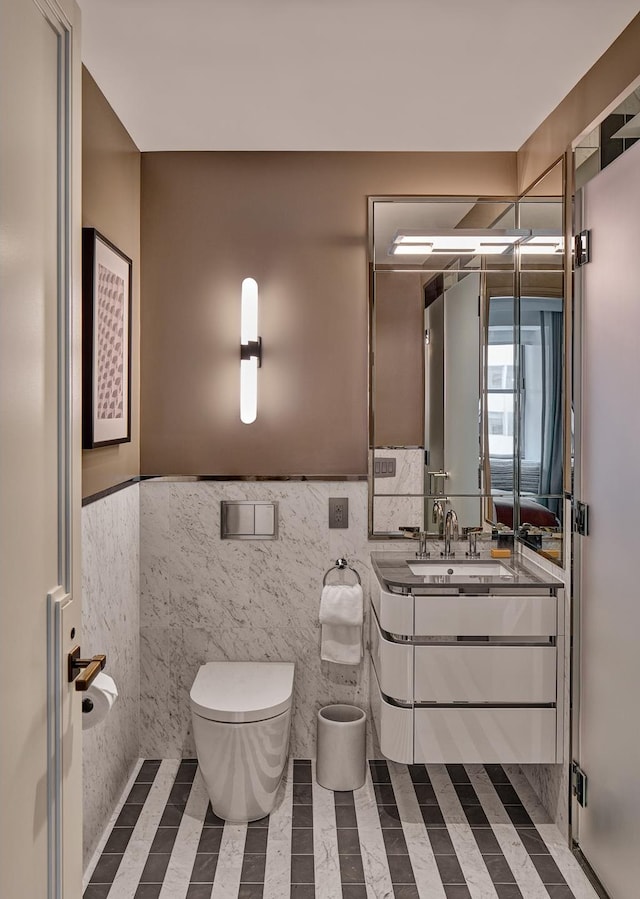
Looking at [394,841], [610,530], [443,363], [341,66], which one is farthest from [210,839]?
[341,66]

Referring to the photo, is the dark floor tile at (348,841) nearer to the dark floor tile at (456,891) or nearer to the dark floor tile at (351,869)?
the dark floor tile at (351,869)

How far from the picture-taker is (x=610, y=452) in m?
2.05

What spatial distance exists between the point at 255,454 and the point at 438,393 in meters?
0.79

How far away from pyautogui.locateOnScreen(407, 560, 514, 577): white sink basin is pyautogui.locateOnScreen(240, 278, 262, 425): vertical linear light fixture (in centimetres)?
89

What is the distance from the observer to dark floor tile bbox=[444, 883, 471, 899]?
2105 millimetres

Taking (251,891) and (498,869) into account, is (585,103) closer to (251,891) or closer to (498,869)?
(498,869)

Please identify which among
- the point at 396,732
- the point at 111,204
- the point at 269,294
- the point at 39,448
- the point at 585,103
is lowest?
the point at 396,732

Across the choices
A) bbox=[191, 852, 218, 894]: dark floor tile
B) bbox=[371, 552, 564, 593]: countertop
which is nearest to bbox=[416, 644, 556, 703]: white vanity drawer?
bbox=[371, 552, 564, 593]: countertop

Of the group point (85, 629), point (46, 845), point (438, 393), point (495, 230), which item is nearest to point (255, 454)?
point (438, 393)

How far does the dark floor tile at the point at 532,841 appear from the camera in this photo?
2334 mm

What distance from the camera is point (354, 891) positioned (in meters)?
2.14

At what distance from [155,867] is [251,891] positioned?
328 mm

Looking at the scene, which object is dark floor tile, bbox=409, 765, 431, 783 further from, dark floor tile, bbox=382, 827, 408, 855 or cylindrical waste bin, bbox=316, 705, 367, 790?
dark floor tile, bbox=382, 827, 408, 855

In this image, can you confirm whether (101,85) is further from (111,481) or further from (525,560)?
(525,560)
